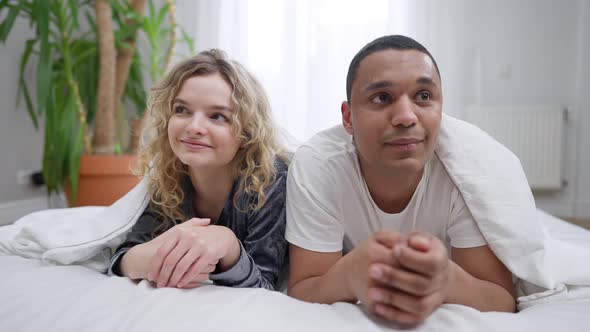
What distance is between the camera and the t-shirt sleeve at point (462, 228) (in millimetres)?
810

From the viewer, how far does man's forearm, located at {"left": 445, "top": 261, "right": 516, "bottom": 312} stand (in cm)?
71

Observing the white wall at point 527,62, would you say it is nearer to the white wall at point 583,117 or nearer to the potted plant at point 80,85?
the white wall at point 583,117

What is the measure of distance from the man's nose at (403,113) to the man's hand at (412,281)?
0.25 meters

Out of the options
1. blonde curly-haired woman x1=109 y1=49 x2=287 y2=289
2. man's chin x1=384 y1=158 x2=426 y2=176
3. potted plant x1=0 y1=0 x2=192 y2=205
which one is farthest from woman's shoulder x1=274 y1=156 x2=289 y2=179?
potted plant x1=0 y1=0 x2=192 y2=205

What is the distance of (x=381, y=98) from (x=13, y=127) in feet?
8.54

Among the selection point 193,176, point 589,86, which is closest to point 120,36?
point 193,176

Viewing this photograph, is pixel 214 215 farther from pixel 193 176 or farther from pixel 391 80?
pixel 391 80

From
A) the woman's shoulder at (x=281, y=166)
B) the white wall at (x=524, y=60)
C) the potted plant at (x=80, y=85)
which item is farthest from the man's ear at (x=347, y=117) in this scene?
the white wall at (x=524, y=60)

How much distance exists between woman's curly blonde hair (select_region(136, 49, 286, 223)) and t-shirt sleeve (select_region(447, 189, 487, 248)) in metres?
0.38

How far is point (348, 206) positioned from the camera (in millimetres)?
917

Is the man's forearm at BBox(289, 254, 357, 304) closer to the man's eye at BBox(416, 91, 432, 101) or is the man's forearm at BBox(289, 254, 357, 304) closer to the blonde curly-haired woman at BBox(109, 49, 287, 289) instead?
the blonde curly-haired woman at BBox(109, 49, 287, 289)

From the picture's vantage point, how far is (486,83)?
10.1 feet

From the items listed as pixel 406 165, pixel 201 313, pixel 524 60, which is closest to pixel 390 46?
pixel 406 165

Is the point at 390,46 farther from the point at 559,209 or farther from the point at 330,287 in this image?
the point at 559,209
